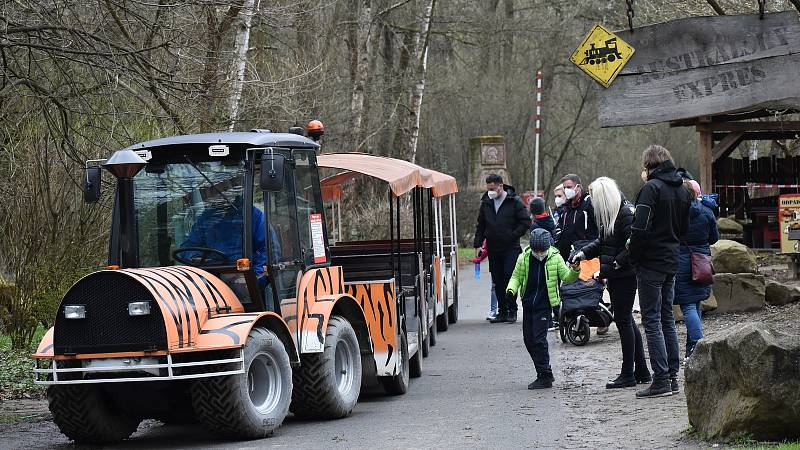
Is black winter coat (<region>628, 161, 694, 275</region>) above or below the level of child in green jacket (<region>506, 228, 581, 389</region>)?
above

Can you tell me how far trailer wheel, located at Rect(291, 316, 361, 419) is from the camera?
9758mm

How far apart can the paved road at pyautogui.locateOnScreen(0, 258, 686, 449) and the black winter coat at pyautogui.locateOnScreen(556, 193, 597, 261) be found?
1.45 meters

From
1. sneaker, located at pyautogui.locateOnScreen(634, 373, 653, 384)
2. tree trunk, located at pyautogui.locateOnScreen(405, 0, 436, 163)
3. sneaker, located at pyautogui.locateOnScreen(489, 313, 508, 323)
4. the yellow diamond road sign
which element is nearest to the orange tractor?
sneaker, located at pyautogui.locateOnScreen(634, 373, 653, 384)

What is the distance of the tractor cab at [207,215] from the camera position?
943 centimetres

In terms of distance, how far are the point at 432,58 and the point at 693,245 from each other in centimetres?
2761

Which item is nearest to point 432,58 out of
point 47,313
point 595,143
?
point 595,143

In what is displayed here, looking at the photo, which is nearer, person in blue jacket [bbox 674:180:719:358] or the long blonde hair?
the long blonde hair

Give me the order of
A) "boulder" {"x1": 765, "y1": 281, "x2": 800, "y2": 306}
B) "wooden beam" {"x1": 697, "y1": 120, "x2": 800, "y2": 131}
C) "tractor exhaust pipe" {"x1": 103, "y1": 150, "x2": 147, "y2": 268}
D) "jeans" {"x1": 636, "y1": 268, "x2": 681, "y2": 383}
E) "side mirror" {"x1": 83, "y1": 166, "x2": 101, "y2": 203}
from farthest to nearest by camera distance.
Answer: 1. "wooden beam" {"x1": 697, "y1": 120, "x2": 800, "y2": 131}
2. "boulder" {"x1": 765, "y1": 281, "x2": 800, "y2": 306}
3. "jeans" {"x1": 636, "y1": 268, "x2": 681, "y2": 383}
4. "tractor exhaust pipe" {"x1": 103, "y1": 150, "x2": 147, "y2": 268}
5. "side mirror" {"x1": 83, "y1": 166, "x2": 101, "y2": 203}

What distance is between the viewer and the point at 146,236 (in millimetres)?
9609

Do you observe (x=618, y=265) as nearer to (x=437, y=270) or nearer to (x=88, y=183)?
(x=88, y=183)

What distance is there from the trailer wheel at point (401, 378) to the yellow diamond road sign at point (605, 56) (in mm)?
3306

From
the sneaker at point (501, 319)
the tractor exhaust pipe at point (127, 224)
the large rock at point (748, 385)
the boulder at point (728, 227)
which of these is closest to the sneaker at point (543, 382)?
the large rock at point (748, 385)

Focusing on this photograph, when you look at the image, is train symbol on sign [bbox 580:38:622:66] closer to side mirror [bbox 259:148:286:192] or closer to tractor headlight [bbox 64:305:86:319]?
side mirror [bbox 259:148:286:192]

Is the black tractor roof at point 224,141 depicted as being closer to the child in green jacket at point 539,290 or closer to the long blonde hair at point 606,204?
the long blonde hair at point 606,204
